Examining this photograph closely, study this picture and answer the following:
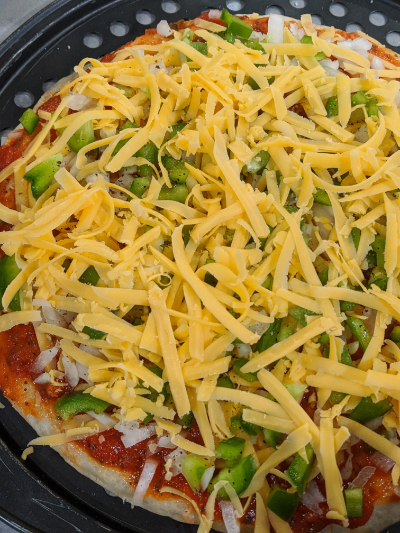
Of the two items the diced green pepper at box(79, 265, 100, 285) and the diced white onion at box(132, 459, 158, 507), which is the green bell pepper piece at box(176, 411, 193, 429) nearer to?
the diced white onion at box(132, 459, 158, 507)

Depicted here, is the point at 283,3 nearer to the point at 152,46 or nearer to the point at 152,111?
the point at 152,46

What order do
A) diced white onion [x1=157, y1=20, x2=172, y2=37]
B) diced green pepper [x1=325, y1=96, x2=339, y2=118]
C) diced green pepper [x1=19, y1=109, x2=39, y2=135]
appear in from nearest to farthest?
1. diced green pepper [x1=325, y1=96, x2=339, y2=118]
2. diced green pepper [x1=19, y1=109, x2=39, y2=135]
3. diced white onion [x1=157, y1=20, x2=172, y2=37]

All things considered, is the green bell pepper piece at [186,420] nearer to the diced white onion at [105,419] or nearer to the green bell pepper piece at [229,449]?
the green bell pepper piece at [229,449]

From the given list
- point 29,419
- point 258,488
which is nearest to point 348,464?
point 258,488

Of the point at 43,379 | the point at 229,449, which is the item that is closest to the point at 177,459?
the point at 229,449

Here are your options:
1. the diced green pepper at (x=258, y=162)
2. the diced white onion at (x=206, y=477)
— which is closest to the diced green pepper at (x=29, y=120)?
the diced green pepper at (x=258, y=162)

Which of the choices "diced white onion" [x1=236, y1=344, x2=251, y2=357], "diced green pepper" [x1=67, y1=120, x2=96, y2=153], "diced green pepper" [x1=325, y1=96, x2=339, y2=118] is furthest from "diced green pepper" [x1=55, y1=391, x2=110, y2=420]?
"diced green pepper" [x1=325, y1=96, x2=339, y2=118]

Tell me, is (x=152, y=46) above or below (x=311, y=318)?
above
